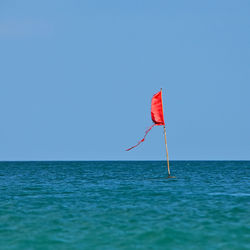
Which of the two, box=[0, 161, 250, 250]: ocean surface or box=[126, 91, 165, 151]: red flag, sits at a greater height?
box=[126, 91, 165, 151]: red flag

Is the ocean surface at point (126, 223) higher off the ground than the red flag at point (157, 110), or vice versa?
the red flag at point (157, 110)

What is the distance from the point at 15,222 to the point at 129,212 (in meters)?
6.24

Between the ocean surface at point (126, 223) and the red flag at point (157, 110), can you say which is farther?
the red flag at point (157, 110)

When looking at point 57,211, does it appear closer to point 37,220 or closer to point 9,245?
point 37,220

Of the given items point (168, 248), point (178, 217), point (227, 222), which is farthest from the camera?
point (178, 217)

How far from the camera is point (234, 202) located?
25.3 m

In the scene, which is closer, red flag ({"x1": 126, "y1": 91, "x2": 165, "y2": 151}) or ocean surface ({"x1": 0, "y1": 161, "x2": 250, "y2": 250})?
ocean surface ({"x1": 0, "y1": 161, "x2": 250, "y2": 250})

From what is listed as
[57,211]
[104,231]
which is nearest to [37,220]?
[57,211]

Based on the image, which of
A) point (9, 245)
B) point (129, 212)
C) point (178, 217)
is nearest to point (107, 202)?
point (129, 212)

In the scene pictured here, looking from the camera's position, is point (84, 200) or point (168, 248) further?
point (84, 200)

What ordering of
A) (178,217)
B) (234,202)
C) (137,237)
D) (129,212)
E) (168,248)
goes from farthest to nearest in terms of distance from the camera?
(234,202)
(129,212)
(178,217)
(137,237)
(168,248)

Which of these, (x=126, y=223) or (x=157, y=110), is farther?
(x=157, y=110)

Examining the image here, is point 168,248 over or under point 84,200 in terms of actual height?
under

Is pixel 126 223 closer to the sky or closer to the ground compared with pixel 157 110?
closer to the ground
